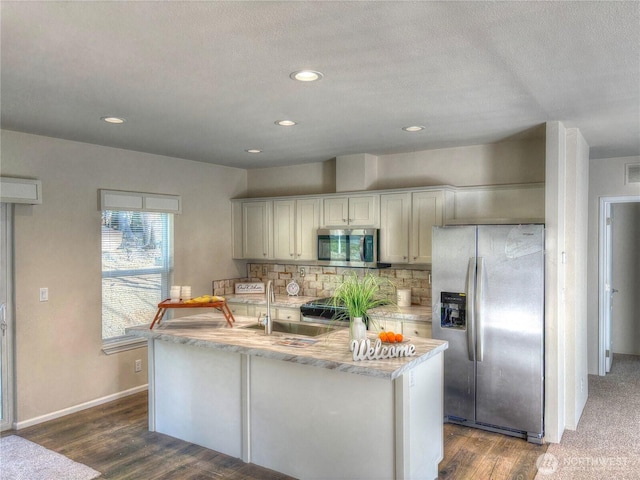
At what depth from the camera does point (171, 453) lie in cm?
359

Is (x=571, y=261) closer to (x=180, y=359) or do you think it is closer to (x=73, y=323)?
(x=180, y=359)

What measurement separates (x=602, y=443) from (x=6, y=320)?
487cm

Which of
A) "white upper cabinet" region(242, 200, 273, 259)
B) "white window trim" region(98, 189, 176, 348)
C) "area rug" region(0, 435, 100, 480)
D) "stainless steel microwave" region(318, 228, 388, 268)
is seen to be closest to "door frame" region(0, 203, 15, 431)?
"area rug" region(0, 435, 100, 480)

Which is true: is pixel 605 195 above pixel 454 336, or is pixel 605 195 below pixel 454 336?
above

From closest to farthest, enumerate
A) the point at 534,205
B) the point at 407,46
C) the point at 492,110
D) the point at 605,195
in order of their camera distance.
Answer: the point at 407,46 → the point at 492,110 → the point at 534,205 → the point at 605,195

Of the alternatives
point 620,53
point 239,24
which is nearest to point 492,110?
point 620,53

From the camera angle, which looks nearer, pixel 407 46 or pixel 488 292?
pixel 407 46

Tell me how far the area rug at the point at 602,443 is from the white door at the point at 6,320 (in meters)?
4.13

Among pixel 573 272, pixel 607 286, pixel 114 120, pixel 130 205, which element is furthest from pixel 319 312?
pixel 607 286

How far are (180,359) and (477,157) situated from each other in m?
3.25

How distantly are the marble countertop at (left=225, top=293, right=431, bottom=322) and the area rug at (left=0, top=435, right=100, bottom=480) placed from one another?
8.06ft

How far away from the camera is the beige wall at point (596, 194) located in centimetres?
533

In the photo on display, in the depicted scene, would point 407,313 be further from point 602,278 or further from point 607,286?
point 607,286

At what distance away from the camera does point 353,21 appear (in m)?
2.00
